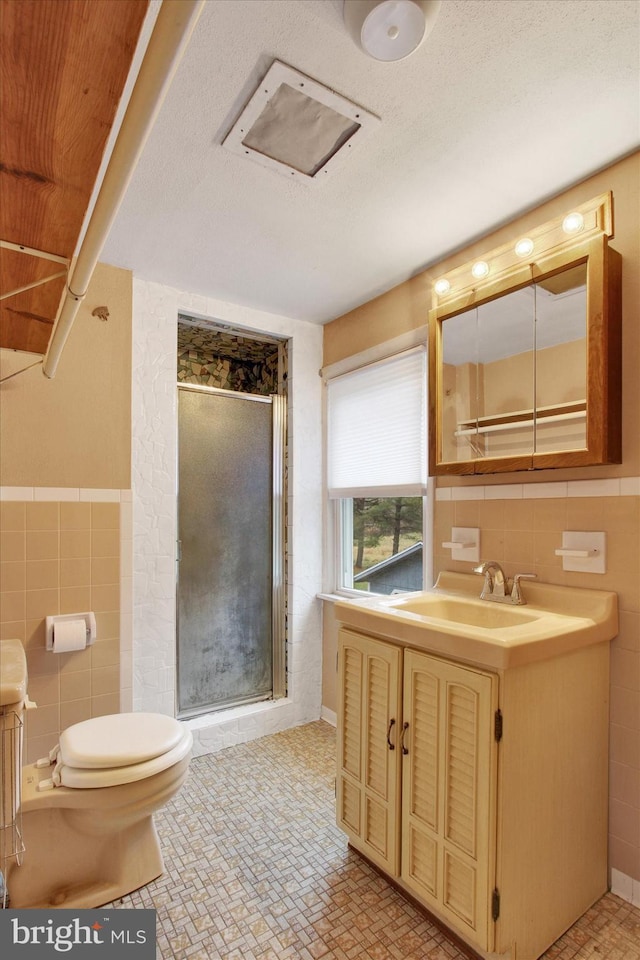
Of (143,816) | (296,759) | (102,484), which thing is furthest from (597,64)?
(296,759)

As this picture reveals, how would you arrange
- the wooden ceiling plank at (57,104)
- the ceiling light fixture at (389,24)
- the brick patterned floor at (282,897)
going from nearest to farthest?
the wooden ceiling plank at (57,104) < the ceiling light fixture at (389,24) < the brick patterned floor at (282,897)

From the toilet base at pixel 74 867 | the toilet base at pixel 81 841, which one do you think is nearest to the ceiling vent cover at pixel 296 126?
the toilet base at pixel 81 841

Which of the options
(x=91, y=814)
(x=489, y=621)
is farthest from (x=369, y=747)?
(x=91, y=814)

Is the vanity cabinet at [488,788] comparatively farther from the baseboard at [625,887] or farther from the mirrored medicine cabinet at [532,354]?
the mirrored medicine cabinet at [532,354]

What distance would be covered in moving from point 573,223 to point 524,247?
0.57ft

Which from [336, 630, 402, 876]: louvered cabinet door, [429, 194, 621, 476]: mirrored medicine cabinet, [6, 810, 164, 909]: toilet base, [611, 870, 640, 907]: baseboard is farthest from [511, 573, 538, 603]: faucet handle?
[6, 810, 164, 909]: toilet base

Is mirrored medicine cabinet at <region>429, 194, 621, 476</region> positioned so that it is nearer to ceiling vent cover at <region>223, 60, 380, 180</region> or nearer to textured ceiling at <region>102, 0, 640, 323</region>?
textured ceiling at <region>102, 0, 640, 323</region>

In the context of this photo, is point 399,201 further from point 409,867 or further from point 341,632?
point 409,867

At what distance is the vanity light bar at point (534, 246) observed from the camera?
1.59 m

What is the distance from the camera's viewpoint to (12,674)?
134 cm

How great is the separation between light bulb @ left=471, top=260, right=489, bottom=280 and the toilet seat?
1988mm

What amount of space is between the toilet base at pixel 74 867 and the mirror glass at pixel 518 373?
1781mm

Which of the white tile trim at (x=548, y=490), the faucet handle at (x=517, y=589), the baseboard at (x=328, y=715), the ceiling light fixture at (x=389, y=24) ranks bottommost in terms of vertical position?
the baseboard at (x=328, y=715)

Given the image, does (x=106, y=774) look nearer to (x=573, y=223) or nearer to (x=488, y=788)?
(x=488, y=788)
